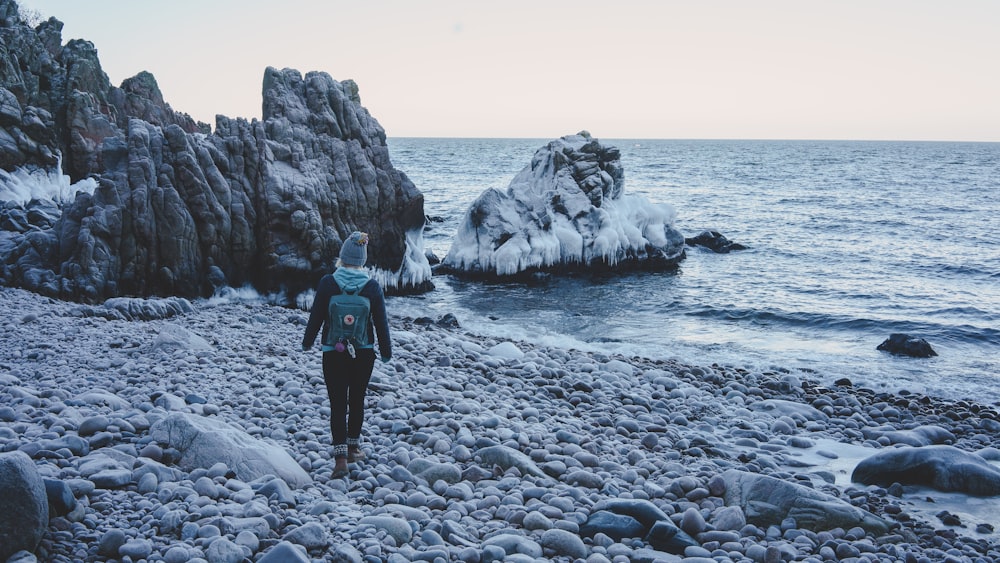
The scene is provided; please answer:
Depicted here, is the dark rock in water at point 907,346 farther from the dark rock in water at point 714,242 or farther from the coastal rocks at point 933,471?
the dark rock in water at point 714,242

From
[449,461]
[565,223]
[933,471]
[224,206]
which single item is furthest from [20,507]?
[565,223]

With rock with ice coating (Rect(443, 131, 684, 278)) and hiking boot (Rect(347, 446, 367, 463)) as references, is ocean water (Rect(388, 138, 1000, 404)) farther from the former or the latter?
hiking boot (Rect(347, 446, 367, 463))

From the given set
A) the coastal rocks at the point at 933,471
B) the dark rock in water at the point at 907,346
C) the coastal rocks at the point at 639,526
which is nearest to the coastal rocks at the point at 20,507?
the coastal rocks at the point at 639,526

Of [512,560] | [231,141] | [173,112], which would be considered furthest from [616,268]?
[173,112]

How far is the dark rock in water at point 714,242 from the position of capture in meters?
38.4

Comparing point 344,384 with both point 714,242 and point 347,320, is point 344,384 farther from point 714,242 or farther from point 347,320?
point 714,242

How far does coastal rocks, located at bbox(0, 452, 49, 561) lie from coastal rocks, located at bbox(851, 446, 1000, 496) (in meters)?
8.59

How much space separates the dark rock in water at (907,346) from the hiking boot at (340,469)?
54.0 ft

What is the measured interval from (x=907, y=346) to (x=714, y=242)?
21.2 m

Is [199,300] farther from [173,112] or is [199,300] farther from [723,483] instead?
A: [173,112]

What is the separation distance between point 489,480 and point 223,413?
3758 millimetres

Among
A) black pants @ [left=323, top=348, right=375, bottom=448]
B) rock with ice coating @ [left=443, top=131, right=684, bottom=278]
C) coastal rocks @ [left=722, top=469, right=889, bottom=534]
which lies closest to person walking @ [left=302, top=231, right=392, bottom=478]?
black pants @ [left=323, top=348, right=375, bottom=448]

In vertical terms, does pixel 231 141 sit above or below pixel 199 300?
above

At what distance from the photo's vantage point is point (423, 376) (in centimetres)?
1181
